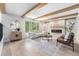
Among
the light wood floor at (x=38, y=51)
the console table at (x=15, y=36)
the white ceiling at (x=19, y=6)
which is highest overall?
the white ceiling at (x=19, y=6)

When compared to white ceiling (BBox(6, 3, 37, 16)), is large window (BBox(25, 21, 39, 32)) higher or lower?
lower

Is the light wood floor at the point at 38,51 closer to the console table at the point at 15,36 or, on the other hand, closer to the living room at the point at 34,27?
the living room at the point at 34,27

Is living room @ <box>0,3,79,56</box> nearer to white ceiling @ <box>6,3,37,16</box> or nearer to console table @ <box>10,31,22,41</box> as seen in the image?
console table @ <box>10,31,22,41</box>

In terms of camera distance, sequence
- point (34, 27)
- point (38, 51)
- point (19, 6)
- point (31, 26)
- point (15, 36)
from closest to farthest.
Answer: point (19, 6)
point (38, 51)
point (15, 36)
point (31, 26)
point (34, 27)

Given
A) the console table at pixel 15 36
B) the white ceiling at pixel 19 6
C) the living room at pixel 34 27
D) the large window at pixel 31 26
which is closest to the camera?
the white ceiling at pixel 19 6

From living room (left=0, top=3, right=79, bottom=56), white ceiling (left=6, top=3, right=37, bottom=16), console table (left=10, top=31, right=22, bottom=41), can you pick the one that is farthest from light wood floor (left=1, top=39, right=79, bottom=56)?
white ceiling (left=6, top=3, right=37, bottom=16)

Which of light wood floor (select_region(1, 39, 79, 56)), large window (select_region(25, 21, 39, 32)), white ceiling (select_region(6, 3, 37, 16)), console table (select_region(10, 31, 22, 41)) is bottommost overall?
light wood floor (select_region(1, 39, 79, 56))

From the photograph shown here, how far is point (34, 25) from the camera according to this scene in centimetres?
998

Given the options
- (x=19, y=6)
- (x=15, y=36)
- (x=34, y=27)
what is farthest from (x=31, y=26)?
(x=19, y=6)

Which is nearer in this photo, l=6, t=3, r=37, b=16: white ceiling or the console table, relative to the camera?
l=6, t=3, r=37, b=16: white ceiling

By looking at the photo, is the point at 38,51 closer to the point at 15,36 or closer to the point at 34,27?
the point at 15,36

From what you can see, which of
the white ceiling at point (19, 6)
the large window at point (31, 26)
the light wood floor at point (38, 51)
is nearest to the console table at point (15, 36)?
the large window at point (31, 26)

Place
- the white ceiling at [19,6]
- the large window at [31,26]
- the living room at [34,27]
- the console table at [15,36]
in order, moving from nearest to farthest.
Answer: the white ceiling at [19,6], the living room at [34,27], the console table at [15,36], the large window at [31,26]

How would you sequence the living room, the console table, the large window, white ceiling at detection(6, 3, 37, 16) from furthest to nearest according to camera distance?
the large window
the console table
the living room
white ceiling at detection(6, 3, 37, 16)
